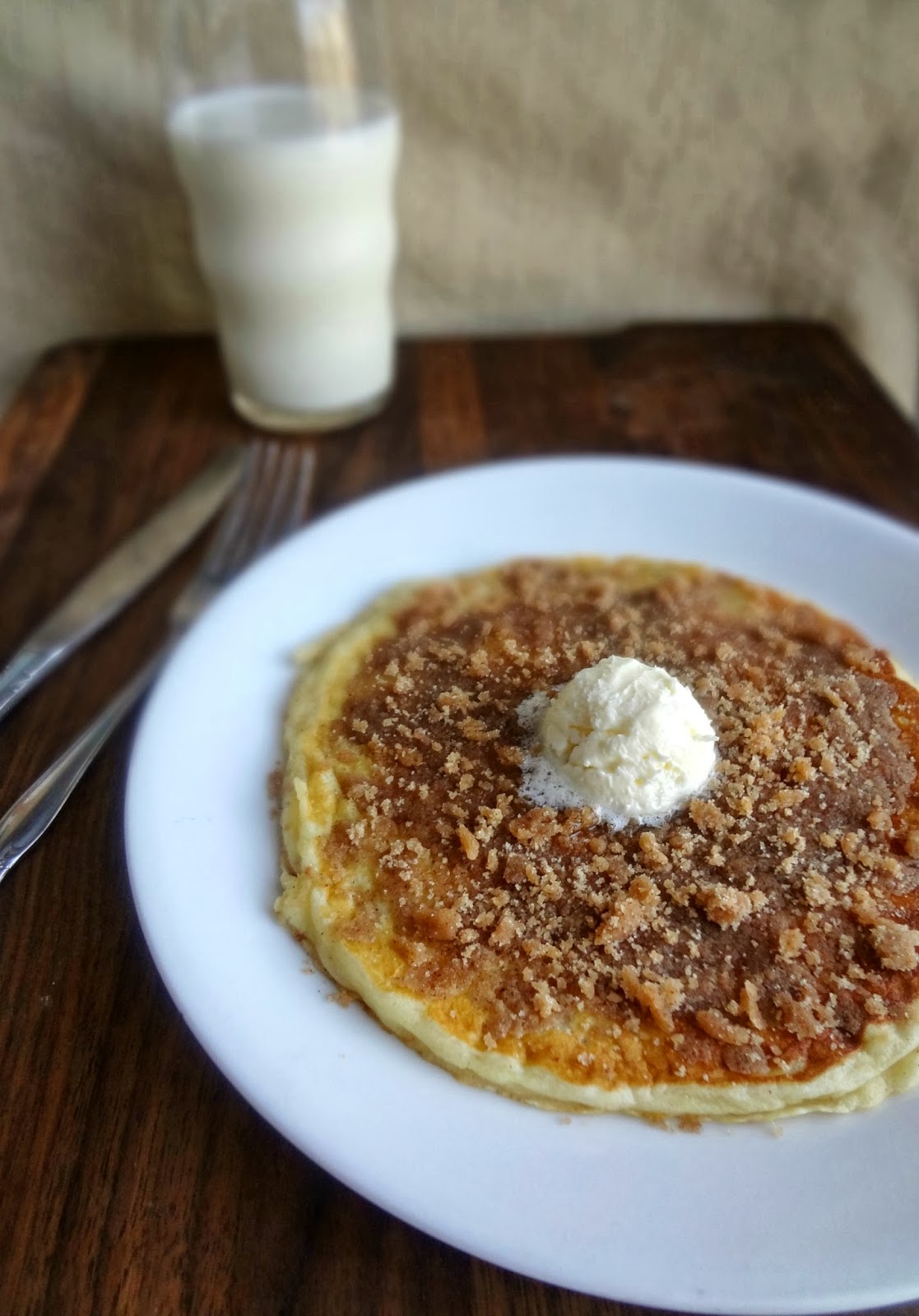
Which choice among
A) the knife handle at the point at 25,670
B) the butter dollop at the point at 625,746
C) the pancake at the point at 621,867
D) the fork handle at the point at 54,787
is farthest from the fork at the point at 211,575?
the butter dollop at the point at 625,746

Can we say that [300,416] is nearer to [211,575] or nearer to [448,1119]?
[211,575]

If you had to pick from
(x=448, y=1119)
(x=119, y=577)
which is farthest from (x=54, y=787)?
(x=448, y=1119)

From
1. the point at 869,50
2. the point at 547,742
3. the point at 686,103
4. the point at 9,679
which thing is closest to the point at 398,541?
the point at 547,742

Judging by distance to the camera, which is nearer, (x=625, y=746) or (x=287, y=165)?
(x=625, y=746)

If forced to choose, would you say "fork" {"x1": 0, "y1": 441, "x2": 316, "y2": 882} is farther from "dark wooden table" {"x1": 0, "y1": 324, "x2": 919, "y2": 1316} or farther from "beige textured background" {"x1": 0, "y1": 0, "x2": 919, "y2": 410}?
"beige textured background" {"x1": 0, "y1": 0, "x2": 919, "y2": 410}

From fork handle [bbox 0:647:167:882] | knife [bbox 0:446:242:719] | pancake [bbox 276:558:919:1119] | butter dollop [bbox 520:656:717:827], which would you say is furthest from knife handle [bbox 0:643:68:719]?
butter dollop [bbox 520:656:717:827]

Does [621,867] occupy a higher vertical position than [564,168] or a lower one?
lower

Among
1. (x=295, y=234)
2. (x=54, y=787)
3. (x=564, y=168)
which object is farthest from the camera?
(x=564, y=168)
